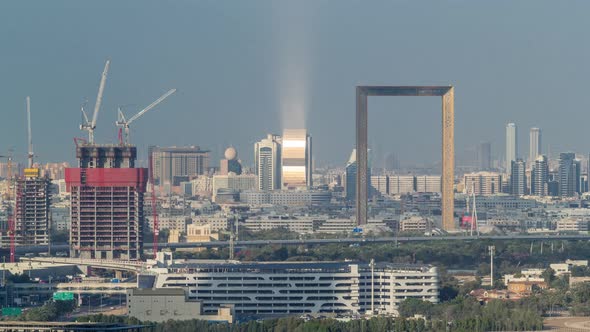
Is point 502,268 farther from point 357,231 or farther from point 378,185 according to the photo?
point 378,185

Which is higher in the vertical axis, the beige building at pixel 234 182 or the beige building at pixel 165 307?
the beige building at pixel 234 182

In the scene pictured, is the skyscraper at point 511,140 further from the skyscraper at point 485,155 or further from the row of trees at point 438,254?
the row of trees at point 438,254

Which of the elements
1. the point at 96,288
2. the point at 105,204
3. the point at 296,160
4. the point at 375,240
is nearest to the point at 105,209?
the point at 105,204

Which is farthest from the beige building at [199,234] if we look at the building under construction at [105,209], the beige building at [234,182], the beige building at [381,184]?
the beige building at [381,184]

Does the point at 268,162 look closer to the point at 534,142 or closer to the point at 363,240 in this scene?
the point at 534,142

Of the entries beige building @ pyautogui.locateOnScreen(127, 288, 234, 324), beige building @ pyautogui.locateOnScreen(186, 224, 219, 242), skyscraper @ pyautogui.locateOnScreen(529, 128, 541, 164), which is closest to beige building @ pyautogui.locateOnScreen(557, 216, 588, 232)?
beige building @ pyautogui.locateOnScreen(186, 224, 219, 242)
